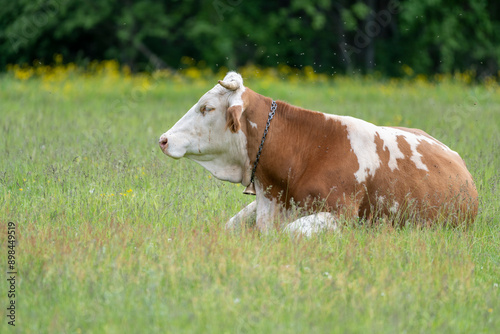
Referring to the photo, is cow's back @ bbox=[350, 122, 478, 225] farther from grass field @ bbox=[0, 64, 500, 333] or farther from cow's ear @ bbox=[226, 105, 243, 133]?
cow's ear @ bbox=[226, 105, 243, 133]

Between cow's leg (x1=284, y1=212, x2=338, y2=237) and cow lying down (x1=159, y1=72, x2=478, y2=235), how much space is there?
0.08 ft

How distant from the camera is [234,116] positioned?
5211mm

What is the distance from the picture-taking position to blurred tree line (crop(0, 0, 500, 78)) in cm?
2069

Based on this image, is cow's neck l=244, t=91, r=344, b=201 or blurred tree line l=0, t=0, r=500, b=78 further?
blurred tree line l=0, t=0, r=500, b=78

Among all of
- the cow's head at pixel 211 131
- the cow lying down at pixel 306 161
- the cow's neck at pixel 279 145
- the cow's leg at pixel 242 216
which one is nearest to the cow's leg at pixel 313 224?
the cow lying down at pixel 306 161

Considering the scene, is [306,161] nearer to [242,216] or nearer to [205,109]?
[242,216]

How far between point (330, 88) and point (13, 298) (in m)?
12.8

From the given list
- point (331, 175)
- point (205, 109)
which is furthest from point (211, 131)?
point (331, 175)

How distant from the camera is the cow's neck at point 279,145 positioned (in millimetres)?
5480

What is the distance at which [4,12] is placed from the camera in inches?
814

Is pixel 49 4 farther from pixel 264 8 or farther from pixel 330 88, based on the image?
pixel 330 88

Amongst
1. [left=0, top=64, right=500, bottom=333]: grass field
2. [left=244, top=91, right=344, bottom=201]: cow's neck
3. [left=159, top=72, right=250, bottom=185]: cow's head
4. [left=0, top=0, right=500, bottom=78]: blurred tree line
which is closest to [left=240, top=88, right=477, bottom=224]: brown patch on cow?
[left=244, top=91, right=344, bottom=201]: cow's neck

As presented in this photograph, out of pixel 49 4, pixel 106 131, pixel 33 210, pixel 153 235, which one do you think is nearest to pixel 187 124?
pixel 153 235

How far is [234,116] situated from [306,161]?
77cm
